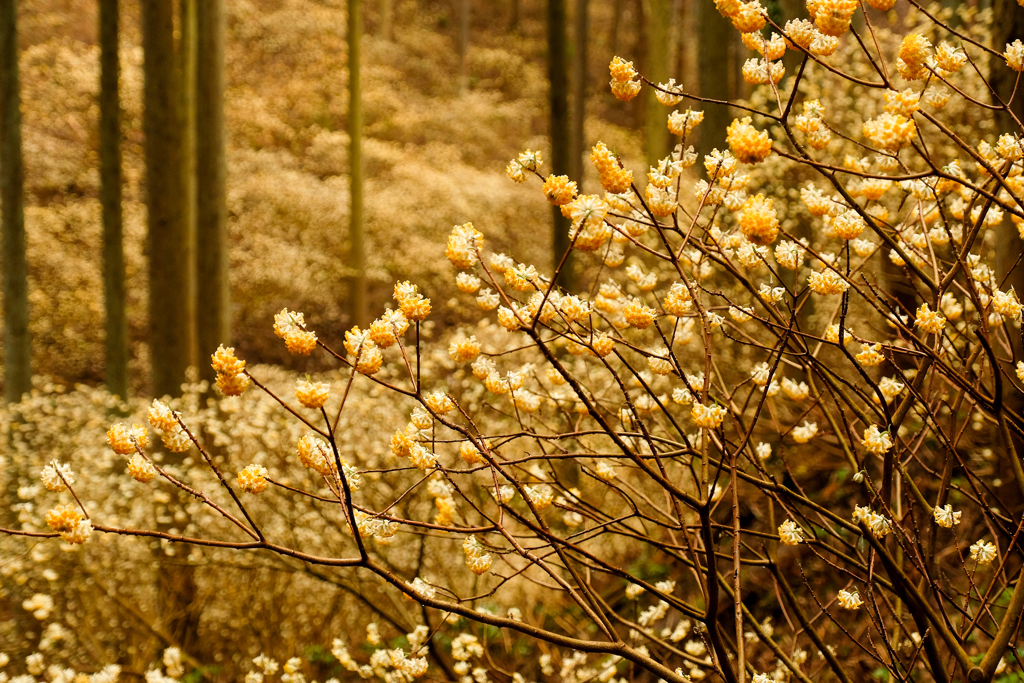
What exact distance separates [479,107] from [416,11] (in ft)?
25.8

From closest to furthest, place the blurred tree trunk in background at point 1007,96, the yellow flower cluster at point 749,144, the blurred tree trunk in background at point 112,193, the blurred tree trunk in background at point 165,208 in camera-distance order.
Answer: the yellow flower cluster at point 749,144 < the blurred tree trunk in background at point 1007,96 < the blurred tree trunk in background at point 165,208 < the blurred tree trunk in background at point 112,193

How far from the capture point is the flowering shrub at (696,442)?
1.26 m

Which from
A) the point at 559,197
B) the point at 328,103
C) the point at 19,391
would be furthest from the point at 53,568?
the point at 328,103

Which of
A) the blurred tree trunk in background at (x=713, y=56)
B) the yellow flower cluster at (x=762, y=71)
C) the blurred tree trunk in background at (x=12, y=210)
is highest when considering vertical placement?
the blurred tree trunk in background at (x=713, y=56)

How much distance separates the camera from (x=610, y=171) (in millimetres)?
1246

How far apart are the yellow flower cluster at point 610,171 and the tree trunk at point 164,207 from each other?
5.06m

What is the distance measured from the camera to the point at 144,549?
14.8 ft

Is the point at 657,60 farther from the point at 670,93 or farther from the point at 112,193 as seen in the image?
the point at 670,93

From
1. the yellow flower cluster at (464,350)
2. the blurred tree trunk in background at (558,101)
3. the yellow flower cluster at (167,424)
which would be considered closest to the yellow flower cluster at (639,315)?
the yellow flower cluster at (464,350)

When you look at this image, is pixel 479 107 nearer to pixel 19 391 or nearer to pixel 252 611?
pixel 19 391

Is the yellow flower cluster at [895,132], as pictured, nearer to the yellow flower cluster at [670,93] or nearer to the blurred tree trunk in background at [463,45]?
the yellow flower cluster at [670,93]

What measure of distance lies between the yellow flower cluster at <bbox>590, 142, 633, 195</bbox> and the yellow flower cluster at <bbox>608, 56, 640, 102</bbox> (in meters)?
0.19

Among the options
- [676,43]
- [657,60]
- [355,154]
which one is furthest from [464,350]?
[676,43]

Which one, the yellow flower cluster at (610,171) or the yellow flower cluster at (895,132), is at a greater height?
the yellow flower cluster at (895,132)
